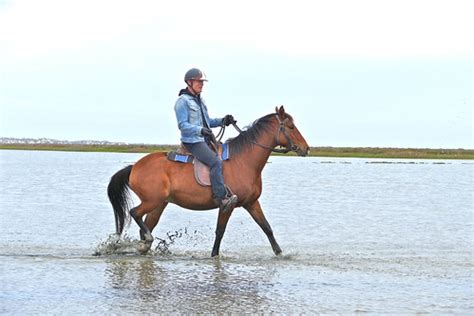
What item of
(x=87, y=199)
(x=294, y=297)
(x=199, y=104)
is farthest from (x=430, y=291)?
(x=87, y=199)

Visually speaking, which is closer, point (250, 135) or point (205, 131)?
point (205, 131)

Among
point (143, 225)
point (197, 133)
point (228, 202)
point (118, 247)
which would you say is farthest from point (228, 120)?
point (118, 247)

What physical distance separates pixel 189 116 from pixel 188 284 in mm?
2768

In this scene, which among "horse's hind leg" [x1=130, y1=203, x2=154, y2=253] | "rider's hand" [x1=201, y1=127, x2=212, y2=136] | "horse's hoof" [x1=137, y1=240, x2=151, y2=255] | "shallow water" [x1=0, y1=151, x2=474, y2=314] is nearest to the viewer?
"shallow water" [x1=0, y1=151, x2=474, y2=314]

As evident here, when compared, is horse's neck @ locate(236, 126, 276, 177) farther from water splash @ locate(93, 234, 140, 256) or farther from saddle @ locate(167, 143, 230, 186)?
water splash @ locate(93, 234, 140, 256)

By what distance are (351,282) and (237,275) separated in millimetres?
1429

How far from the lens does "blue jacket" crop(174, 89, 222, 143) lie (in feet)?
35.6

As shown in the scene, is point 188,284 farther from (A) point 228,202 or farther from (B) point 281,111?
(B) point 281,111

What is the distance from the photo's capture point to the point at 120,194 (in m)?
11.9

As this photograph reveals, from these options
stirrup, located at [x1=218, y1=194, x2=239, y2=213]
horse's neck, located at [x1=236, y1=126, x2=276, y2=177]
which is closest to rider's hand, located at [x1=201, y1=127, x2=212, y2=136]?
horse's neck, located at [x1=236, y1=126, x2=276, y2=177]

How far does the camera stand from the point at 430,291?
8922 mm

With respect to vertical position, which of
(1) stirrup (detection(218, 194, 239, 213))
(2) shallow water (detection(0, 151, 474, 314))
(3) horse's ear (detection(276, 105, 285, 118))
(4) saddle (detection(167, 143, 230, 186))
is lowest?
(2) shallow water (detection(0, 151, 474, 314))

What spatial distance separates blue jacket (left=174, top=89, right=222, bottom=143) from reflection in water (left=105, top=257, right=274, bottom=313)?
5.75 ft

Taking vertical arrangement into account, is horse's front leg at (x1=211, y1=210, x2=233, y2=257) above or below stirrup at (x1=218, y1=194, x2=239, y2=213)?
below
